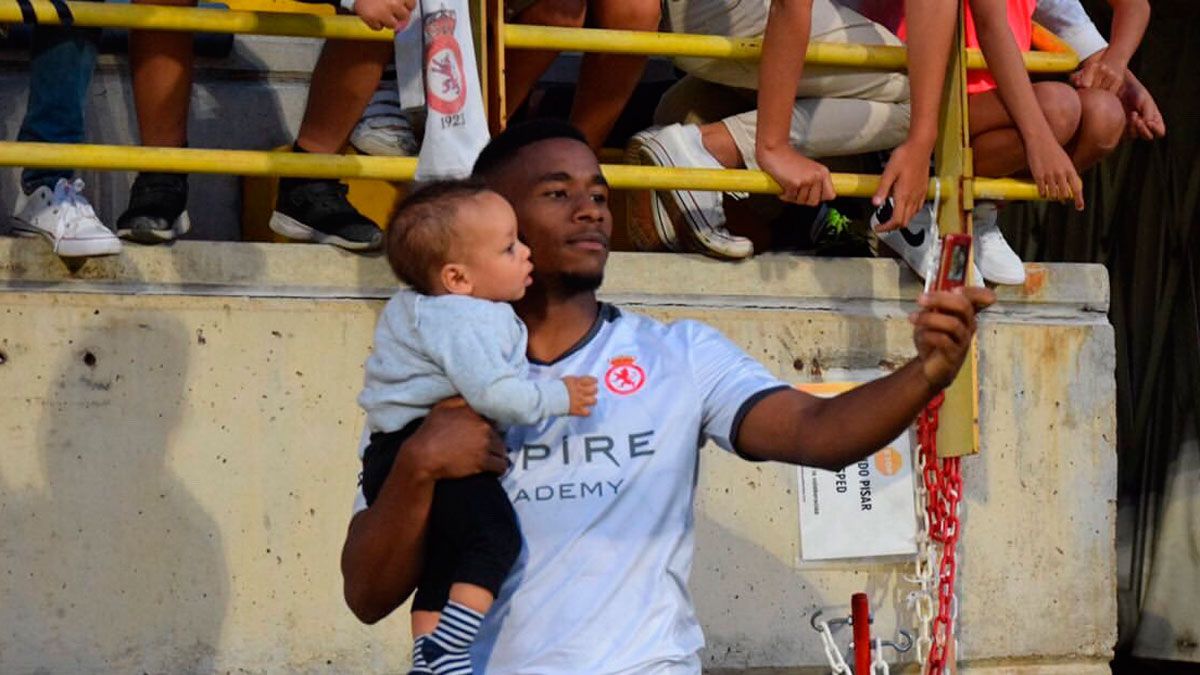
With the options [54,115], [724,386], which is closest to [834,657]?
[724,386]

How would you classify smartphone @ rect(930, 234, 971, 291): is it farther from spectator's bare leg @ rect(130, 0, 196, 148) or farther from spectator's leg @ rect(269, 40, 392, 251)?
spectator's bare leg @ rect(130, 0, 196, 148)

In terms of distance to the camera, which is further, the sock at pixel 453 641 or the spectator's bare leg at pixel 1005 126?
the spectator's bare leg at pixel 1005 126

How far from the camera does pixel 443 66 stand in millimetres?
5219

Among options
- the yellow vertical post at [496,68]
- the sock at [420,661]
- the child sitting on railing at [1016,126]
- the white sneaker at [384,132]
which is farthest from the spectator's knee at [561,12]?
the sock at [420,661]

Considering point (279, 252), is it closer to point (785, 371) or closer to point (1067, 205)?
point (785, 371)

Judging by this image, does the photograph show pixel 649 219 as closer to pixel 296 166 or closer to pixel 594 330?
pixel 296 166

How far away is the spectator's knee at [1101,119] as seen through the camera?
6.11 metres

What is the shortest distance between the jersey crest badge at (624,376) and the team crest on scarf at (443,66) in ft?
5.60

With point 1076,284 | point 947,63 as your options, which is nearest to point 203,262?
point 947,63

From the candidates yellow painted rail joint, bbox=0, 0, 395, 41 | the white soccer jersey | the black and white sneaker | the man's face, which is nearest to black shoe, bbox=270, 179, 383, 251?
yellow painted rail joint, bbox=0, 0, 395, 41

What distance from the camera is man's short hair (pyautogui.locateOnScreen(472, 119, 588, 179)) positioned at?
12.5 feet

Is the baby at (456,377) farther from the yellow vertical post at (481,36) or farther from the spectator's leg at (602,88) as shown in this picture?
the spectator's leg at (602,88)

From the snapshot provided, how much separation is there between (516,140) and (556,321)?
36 cm

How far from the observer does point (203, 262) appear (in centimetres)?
549
